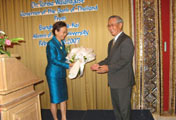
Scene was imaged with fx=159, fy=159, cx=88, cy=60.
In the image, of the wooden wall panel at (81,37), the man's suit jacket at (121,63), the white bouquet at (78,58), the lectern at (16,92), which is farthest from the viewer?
the wooden wall panel at (81,37)

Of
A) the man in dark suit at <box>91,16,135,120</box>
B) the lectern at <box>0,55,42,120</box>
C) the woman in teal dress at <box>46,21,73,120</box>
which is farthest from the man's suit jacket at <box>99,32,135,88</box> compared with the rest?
the lectern at <box>0,55,42,120</box>

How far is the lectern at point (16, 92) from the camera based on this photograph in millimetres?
1463

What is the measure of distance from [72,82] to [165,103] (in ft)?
6.16

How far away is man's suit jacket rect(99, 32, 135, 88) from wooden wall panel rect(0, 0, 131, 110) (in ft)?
3.48

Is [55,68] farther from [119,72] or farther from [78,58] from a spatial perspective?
[119,72]

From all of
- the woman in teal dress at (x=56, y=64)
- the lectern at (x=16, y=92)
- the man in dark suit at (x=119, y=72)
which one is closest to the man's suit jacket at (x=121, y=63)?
the man in dark suit at (x=119, y=72)

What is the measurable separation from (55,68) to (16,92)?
0.88 metres

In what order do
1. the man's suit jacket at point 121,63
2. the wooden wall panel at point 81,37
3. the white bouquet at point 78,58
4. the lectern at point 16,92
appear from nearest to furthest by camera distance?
the lectern at point 16,92 < the man's suit jacket at point 121,63 < the white bouquet at point 78,58 < the wooden wall panel at point 81,37

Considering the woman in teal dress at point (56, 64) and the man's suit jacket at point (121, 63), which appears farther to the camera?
the woman in teal dress at point (56, 64)

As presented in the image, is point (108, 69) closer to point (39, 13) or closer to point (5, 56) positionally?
point (5, 56)

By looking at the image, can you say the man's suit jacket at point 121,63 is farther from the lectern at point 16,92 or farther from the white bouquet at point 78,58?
the lectern at point 16,92

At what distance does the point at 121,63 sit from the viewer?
2.04 m

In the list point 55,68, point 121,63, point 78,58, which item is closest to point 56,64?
point 55,68

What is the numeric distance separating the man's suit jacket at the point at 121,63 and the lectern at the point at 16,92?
3.27ft
